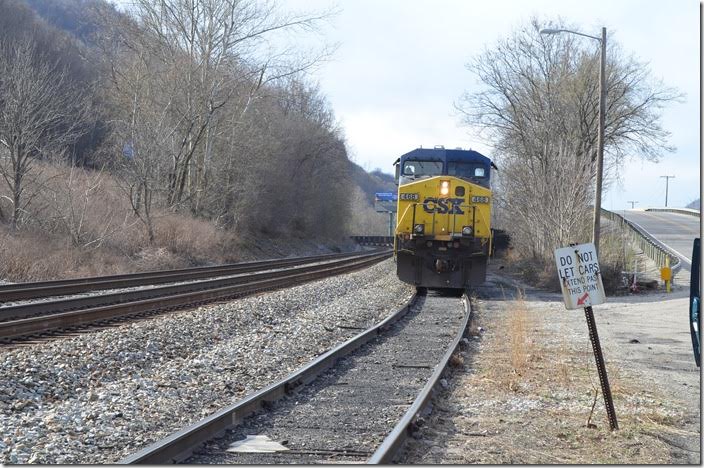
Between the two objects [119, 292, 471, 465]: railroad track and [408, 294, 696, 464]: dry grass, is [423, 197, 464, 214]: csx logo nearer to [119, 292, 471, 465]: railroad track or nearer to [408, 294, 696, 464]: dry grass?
[408, 294, 696, 464]: dry grass

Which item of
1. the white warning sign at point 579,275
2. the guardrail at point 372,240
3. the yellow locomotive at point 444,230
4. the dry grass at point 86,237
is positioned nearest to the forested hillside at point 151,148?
the dry grass at point 86,237

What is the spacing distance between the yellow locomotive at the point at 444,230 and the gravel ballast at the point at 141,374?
599 cm

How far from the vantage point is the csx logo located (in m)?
21.6

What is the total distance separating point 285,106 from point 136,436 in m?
62.0

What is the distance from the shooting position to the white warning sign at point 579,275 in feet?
25.7

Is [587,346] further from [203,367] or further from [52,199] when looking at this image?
[52,199]

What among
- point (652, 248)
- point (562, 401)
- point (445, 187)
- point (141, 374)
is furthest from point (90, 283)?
point (652, 248)

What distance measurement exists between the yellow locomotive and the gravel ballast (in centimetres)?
599

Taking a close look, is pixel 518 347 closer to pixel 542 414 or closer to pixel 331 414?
pixel 542 414

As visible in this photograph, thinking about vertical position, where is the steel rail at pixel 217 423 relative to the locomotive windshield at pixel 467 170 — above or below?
below

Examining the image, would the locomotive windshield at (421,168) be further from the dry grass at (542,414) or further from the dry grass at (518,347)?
the dry grass at (542,414)

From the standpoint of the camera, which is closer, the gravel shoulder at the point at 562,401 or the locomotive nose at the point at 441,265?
the gravel shoulder at the point at 562,401

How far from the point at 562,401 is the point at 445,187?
43.2 ft

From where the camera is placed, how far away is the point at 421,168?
22891 mm
